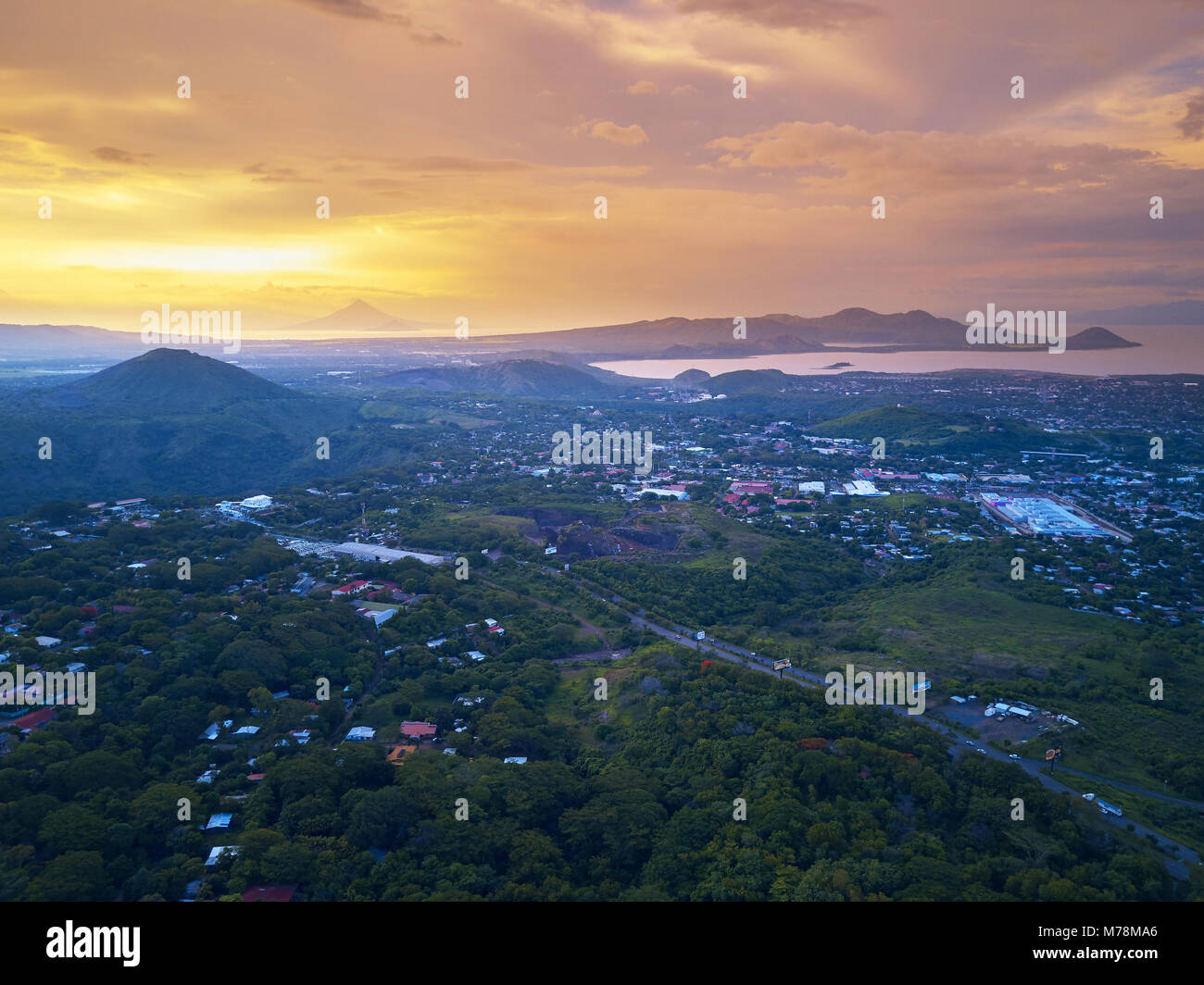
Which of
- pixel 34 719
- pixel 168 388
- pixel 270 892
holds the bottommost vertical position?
pixel 270 892

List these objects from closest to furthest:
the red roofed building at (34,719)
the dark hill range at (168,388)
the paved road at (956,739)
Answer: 1. the paved road at (956,739)
2. the red roofed building at (34,719)
3. the dark hill range at (168,388)

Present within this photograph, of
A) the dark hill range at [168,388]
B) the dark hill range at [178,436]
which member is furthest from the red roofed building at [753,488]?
the dark hill range at [168,388]

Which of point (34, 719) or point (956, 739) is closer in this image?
point (34, 719)

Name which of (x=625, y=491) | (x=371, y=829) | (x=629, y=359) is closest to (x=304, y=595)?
(x=371, y=829)

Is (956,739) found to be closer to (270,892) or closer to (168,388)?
(270,892)

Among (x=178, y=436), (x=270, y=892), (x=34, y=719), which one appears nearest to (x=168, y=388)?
(x=178, y=436)

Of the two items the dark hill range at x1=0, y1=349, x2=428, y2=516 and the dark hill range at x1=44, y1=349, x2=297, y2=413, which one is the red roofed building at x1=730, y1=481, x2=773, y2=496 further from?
the dark hill range at x1=44, y1=349, x2=297, y2=413

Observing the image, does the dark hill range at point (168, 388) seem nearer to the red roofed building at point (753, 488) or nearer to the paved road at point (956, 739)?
the red roofed building at point (753, 488)

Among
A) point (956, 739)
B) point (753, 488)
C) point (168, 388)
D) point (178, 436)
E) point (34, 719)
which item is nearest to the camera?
point (34, 719)

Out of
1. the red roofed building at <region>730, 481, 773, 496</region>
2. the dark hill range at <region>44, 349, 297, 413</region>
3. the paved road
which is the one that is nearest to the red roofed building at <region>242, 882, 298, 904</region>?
the paved road
